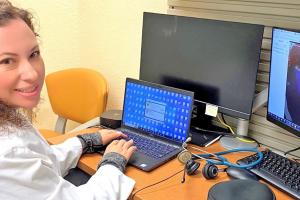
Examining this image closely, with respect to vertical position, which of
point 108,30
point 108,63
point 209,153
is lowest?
point 209,153

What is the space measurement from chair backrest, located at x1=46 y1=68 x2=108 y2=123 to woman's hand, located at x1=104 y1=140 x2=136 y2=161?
670 mm

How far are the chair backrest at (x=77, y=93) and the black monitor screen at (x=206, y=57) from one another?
0.46 meters

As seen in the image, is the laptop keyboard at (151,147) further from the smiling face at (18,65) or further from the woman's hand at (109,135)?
the smiling face at (18,65)

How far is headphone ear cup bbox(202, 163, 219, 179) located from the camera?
3.85 ft

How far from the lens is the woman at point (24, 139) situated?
3.10 ft

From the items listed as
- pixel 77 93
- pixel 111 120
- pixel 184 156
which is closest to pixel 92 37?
pixel 77 93

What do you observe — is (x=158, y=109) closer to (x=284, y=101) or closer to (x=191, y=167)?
(x=191, y=167)

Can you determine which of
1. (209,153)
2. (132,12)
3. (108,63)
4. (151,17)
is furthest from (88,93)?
(209,153)

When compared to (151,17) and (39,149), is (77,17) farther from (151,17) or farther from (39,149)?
(39,149)

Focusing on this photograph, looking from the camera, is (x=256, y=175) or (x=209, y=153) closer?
(x=256, y=175)

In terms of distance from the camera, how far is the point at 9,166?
93 cm

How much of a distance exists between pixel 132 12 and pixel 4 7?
1.02 meters

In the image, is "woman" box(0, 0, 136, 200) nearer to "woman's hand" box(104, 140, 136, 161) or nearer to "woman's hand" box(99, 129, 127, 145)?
"woman's hand" box(104, 140, 136, 161)

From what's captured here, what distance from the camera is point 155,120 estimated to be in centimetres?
145
